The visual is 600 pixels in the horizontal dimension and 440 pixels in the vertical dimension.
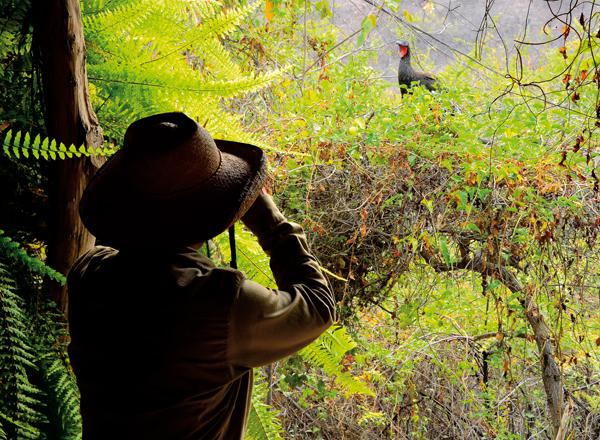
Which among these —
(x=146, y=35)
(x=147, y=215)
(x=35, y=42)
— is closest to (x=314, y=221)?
(x=146, y=35)

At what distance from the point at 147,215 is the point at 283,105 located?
2.29m

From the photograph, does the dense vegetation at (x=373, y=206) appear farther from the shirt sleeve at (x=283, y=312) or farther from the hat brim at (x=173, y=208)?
the shirt sleeve at (x=283, y=312)

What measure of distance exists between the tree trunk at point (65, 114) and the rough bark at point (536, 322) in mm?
1833

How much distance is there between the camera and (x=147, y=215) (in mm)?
838

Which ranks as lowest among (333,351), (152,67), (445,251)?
(445,251)

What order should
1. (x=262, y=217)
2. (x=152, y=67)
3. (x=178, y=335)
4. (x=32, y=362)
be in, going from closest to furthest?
(x=178, y=335) < (x=262, y=217) < (x=32, y=362) < (x=152, y=67)

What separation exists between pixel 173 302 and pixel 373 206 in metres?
1.83

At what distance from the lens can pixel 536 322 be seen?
9.42 feet

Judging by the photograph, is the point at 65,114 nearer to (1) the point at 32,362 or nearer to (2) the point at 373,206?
(1) the point at 32,362

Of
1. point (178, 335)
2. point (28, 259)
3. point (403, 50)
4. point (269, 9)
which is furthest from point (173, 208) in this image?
point (403, 50)

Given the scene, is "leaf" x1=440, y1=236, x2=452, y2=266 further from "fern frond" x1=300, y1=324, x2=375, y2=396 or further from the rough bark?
"fern frond" x1=300, y1=324, x2=375, y2=396

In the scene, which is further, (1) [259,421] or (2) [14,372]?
(1) [259,421]

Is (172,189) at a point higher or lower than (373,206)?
higher

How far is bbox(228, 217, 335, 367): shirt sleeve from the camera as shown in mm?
816
